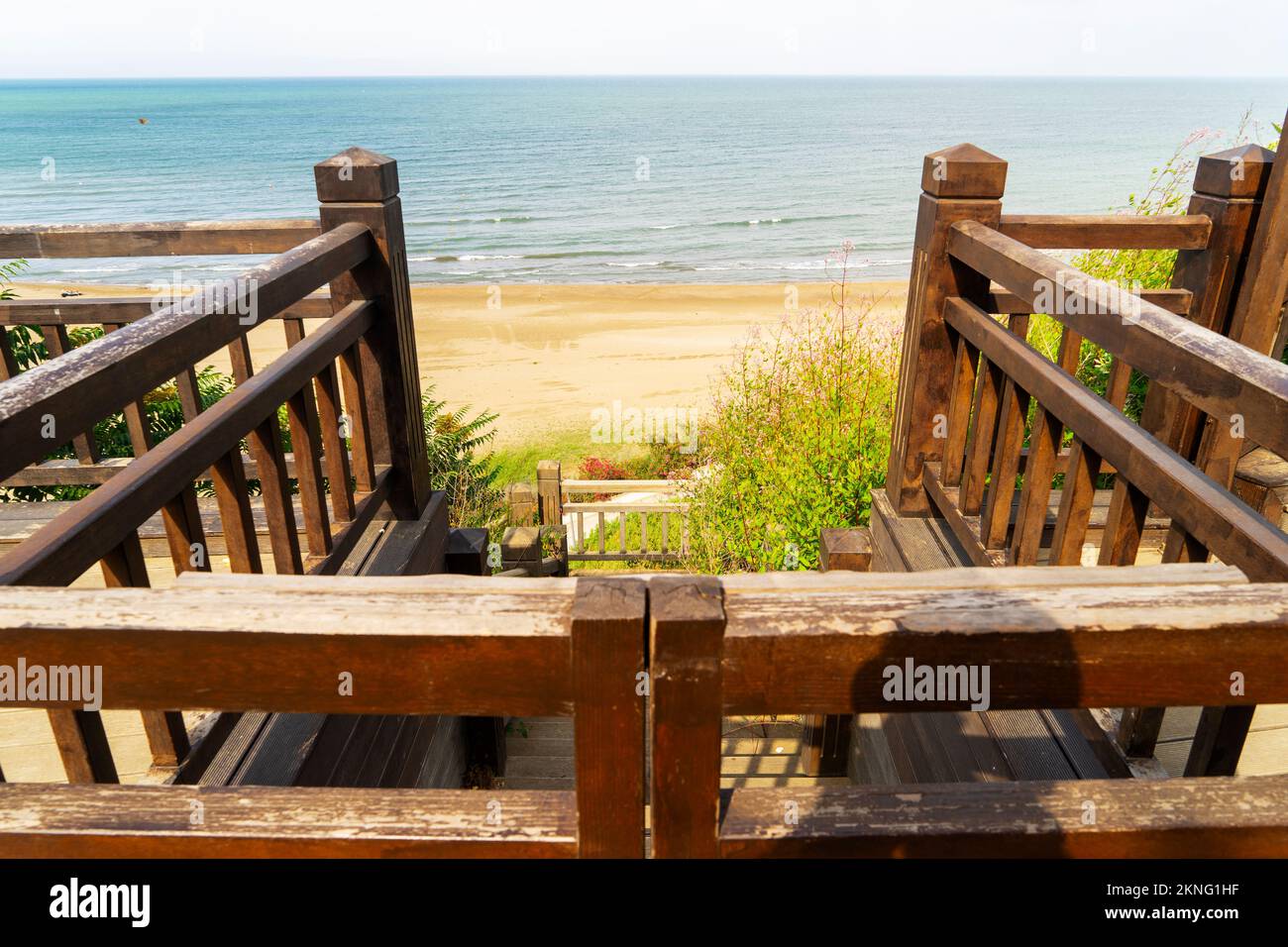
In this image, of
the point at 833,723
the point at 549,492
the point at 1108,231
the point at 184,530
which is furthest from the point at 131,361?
the point at 549,492

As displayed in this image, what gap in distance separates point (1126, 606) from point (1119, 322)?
1.26 meters

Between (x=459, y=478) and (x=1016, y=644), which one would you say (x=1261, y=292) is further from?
(x=459, y=478)

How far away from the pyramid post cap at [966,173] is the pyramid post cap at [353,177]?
7.40ft

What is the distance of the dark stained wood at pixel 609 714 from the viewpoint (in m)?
1.12

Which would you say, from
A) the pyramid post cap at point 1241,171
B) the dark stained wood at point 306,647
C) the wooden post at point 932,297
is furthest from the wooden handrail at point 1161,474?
the pyramid post cap at point 1241,171

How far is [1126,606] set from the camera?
3.81ft

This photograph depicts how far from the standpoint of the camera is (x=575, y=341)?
22.2 metres

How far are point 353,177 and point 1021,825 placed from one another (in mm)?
3364

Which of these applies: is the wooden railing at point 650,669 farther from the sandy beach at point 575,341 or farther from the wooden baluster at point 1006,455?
the sandy beach at point 575,341

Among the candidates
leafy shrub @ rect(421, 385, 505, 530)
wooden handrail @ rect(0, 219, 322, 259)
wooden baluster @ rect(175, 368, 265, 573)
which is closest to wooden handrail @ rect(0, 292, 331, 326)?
wooden handrail @ rect(0, 219, 322, 259)

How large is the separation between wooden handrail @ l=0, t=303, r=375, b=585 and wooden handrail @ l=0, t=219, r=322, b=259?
1007mm

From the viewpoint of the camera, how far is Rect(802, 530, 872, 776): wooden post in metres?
4.15
